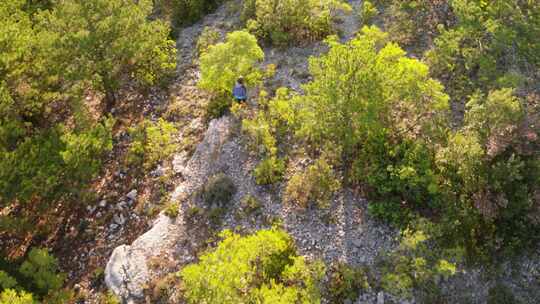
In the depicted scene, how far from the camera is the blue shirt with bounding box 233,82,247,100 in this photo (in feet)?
67.8

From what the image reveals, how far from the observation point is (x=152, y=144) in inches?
850

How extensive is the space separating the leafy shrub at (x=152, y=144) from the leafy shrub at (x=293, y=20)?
735 centimetres

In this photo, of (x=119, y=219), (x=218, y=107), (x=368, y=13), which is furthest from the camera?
(x=368, y=13)

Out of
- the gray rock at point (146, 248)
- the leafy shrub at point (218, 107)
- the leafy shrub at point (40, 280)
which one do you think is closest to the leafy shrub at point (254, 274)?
the gray rock at point (146, 248)

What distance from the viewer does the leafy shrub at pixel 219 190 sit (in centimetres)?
1831

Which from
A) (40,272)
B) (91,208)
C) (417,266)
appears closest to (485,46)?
(417,266)

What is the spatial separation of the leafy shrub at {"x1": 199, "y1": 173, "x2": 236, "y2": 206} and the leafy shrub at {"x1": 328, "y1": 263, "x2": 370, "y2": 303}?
563 cm

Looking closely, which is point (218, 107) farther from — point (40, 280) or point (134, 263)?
point (40, 280)

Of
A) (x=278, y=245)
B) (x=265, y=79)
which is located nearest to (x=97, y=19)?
(x=265, y=79)

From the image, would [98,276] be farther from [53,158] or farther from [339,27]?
[339,27]

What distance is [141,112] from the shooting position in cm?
2392

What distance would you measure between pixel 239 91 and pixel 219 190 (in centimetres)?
508

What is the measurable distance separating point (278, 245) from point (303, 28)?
549 inches

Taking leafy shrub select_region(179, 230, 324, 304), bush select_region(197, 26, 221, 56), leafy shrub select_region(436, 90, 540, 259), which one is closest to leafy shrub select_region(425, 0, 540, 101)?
leafy shrub select_region(436, 90, 540, 259)
